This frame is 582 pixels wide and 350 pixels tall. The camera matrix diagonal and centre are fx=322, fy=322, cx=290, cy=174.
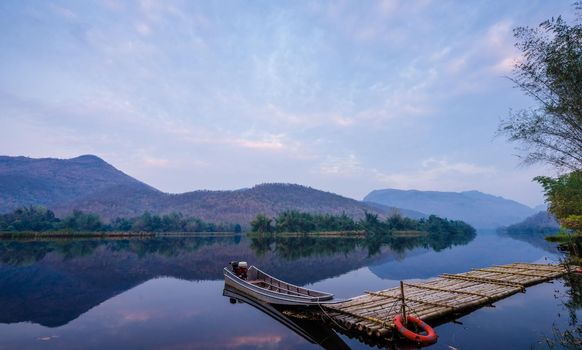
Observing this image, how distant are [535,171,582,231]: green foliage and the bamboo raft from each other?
952 cm

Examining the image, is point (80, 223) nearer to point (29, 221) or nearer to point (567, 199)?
point (29, 221)

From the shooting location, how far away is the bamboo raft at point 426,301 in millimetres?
14578

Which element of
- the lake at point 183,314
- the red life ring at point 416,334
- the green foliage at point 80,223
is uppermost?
the green foliage at point 80,223

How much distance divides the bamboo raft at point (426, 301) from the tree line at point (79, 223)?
411 feet

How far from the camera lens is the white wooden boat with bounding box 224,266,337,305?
1585cm

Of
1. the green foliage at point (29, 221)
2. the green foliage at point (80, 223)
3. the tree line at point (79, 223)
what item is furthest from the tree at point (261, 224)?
the green foliage at point (29, 221)

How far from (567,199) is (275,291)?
127ft

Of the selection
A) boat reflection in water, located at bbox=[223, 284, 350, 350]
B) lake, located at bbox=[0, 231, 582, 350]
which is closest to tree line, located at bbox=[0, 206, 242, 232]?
lake, located at bbox=[0, 231, 582, 350]

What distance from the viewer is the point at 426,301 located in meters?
17.8

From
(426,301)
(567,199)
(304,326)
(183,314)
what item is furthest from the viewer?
(567,199)

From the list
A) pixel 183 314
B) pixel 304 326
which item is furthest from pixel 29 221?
pixel 304 326

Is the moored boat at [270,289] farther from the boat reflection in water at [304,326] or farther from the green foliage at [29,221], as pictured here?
the green foliage at [29,221]

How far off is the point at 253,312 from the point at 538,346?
1414cm

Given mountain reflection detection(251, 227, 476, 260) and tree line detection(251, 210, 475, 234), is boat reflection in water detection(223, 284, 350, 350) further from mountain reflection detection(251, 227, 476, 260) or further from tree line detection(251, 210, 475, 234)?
tree line detection(251, 210, 475, 234)
